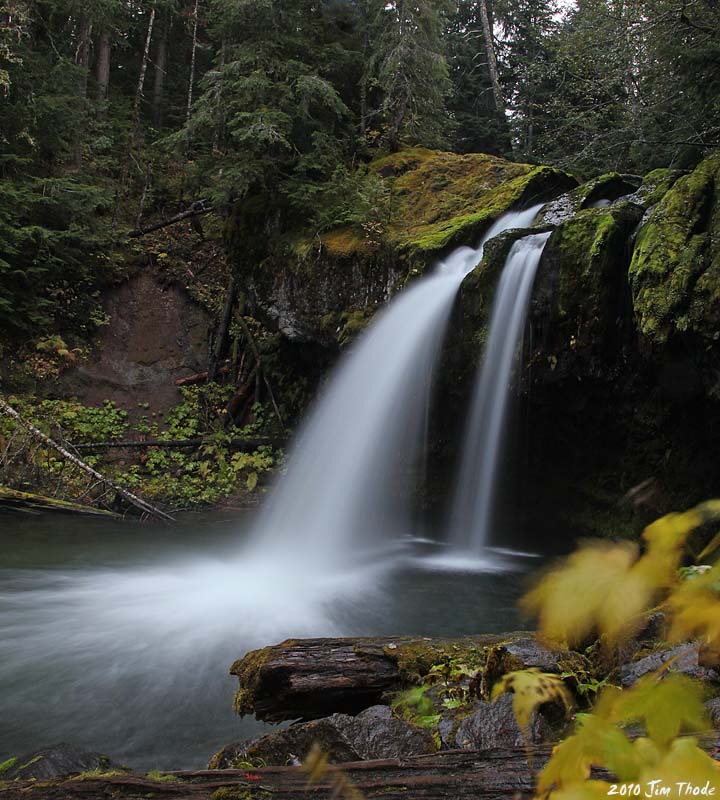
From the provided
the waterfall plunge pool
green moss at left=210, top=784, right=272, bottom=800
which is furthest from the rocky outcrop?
green moss at left=210, top=784, right=272, bottom=800

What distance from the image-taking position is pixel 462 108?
66.8 feet

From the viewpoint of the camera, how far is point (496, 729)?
2252 millimetres

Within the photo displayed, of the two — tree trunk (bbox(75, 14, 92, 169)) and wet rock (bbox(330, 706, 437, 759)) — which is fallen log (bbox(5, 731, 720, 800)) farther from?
tree trunk (bbox(75, 14, 92, 169))

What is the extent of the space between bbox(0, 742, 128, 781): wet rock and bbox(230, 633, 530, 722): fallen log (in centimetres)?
79

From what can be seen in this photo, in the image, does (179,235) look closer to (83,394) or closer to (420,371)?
(83,394)

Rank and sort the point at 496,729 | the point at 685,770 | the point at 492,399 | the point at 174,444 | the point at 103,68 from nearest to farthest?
the point at 685,770
the point at 496,729
the point at 492,399
the point at 174,444
the point at 103,68

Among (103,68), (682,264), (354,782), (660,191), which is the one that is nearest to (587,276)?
(682,264)

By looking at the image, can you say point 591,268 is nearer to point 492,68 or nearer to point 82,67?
point 82,67

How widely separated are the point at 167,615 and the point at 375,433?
4389 mm

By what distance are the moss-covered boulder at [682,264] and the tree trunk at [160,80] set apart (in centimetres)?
1848

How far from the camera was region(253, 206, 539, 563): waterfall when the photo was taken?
8.40 meters

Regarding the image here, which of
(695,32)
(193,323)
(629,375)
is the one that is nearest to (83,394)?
(193,323)

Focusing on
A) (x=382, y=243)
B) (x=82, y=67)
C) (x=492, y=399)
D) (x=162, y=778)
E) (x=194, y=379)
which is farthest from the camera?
(x=82, y=67)

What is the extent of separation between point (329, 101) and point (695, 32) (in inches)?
235
